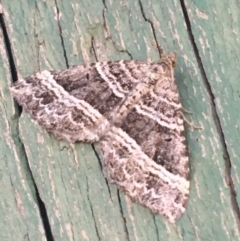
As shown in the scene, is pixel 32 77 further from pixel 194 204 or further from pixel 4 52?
pixel 194 204

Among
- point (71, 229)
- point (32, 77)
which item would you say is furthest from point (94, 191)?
point (32, 77)

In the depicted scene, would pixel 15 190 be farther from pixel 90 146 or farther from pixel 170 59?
pixel 170 59

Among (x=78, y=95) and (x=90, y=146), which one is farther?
(x=78, y=95)

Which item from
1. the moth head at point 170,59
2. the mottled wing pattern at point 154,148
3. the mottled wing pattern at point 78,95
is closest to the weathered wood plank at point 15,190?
the mottled wing pattern at point 78,95

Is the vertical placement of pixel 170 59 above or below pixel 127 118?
above

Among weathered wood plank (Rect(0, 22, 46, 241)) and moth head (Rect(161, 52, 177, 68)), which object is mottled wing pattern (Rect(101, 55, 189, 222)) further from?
weathered wood plank (Rect(0, 22, 46, 241))

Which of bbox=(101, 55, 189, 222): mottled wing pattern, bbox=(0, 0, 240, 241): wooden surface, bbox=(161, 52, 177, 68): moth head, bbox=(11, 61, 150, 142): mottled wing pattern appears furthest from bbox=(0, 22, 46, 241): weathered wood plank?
bbox=(161, 52, 177, 68): moth head

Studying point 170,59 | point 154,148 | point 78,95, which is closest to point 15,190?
point 78,95
